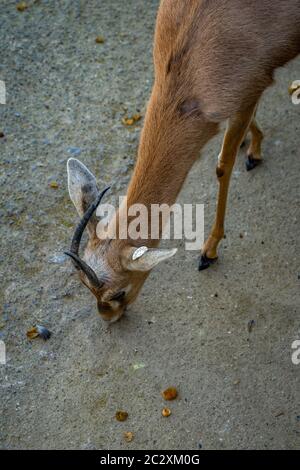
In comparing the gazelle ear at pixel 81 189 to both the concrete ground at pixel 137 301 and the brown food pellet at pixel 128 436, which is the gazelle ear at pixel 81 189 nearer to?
the concrete ground at pixel 137 301

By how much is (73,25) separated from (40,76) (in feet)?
2.91

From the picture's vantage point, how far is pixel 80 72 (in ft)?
23.2

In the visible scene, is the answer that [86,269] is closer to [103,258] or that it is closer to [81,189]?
[103,258]

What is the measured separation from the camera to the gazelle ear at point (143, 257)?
14.2 feet

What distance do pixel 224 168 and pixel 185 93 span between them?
110cm

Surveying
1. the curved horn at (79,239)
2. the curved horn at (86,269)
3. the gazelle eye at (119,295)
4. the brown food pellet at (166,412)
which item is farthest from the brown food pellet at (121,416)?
the curved horn at (79,239)

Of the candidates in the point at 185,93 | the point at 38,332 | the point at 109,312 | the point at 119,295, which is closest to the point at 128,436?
the point at 109,312

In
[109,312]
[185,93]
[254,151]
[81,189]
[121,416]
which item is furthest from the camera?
[254,151]

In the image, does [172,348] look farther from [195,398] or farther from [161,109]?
[161,109]

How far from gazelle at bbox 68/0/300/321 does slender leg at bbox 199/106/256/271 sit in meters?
0.32

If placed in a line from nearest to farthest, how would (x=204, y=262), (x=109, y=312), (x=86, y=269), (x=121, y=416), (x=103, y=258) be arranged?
(x=86, y=269)
(x=103, y=258)
(x=121, y=416)
(x=109, y=312)
(x=204, y=262)

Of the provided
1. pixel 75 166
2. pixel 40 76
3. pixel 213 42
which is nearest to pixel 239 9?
pixel 213 42

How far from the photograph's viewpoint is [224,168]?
5.41 meters

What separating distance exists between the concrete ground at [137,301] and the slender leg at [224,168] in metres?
0.16
